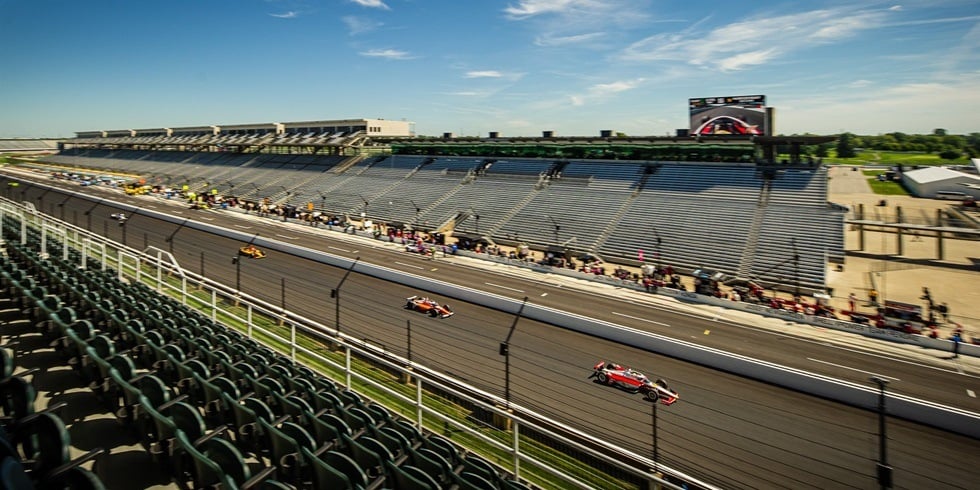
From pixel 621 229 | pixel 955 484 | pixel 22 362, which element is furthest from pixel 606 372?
pixel 621 229

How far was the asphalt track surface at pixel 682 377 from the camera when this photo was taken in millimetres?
12141

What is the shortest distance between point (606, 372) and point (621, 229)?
27.8 metres

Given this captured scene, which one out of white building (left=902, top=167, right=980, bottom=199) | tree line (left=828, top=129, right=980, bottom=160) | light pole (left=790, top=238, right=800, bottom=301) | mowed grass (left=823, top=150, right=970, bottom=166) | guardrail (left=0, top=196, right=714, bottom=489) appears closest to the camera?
guardrail (left=0, top=196, right=714, bottom=489)

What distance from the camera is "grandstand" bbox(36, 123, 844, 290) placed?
36.2 m

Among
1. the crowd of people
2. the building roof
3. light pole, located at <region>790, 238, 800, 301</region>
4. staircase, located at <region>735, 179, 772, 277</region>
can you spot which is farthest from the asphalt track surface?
the building roof

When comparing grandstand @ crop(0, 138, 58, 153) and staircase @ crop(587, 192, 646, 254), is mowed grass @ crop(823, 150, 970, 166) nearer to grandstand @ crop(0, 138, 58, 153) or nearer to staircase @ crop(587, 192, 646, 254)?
staircase @ crop(587, 192, 646, 254)

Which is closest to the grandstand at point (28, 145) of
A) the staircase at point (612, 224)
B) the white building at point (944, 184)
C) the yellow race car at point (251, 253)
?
the yellow race car at point (251, 253)

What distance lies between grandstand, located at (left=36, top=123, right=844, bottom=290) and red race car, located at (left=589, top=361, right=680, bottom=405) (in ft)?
67.2

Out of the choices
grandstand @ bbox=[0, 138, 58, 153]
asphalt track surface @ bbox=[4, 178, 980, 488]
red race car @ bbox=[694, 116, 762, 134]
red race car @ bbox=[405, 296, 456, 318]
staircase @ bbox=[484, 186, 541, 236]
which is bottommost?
asphalt track surface @ bbox=[4, 178, 980, 488]

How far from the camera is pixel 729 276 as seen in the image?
3341cm

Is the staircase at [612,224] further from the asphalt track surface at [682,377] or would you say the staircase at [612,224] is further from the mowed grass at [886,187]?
the mowed grass at [886,187]

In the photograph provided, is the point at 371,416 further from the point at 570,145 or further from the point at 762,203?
the point at 570,145

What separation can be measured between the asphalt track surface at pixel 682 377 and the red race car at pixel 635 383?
302 millimetres

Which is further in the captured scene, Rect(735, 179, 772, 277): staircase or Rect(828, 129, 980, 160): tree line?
Rect(828, 129, 980, 160): tree line
